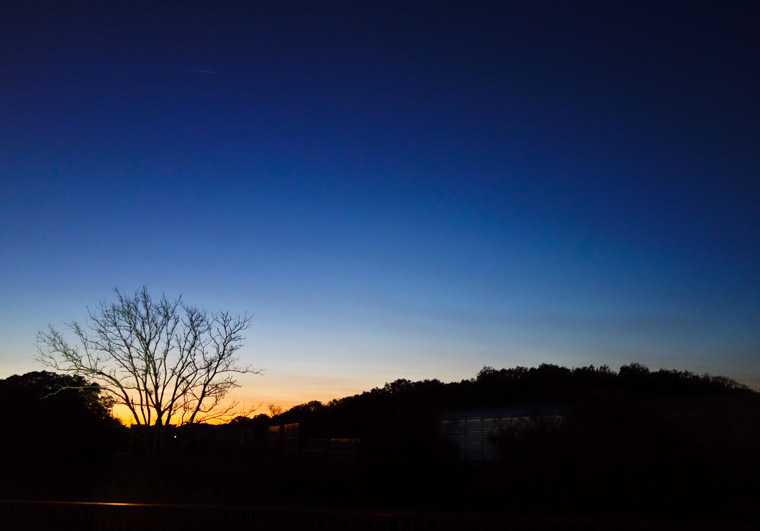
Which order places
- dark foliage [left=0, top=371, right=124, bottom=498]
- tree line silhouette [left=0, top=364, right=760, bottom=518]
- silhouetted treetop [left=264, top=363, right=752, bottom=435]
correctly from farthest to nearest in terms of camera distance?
silhouetted treetop [left=264, top=363, right=752, bottom=435] → dark foliage [left=0, top=371, right=124, bottom=498] → tree line silhouette [left=0, top=364, right=760, bottom=518]

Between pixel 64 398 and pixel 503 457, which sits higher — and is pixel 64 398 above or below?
above

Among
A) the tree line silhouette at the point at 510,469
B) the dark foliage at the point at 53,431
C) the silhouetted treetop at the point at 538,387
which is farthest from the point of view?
the silhouetted treetop at the point at 538,387

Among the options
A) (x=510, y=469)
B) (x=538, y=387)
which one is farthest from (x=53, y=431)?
(x=538, y=387)

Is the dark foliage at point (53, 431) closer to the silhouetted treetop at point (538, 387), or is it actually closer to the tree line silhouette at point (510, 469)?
the tree line silhouette at point (510, 469)

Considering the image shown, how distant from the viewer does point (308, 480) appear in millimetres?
21469

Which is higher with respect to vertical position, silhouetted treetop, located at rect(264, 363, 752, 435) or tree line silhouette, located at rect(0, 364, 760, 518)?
silhouetted treetop, located at rect(264, 363, 752, 435)

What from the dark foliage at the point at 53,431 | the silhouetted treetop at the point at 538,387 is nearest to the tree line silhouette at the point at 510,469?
the dark foliage at the point at 53,431

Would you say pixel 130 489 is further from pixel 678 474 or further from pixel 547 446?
pixel 678 474

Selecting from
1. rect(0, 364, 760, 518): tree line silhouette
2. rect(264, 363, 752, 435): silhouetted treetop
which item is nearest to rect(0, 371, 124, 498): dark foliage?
rect(0, 364, 760, 518): tree line silhouette

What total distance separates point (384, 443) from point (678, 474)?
357 inches

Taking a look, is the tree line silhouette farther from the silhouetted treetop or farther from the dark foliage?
the silhouetted treetop

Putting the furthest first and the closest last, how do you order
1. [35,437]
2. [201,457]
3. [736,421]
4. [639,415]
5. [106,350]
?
[35,437]
[201,457]
[736,421]
[106,350]
[639,415]

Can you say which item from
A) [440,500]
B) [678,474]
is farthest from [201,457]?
[678,474]

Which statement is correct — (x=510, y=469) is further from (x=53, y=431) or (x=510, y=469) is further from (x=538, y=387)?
(x=538, y=387)
